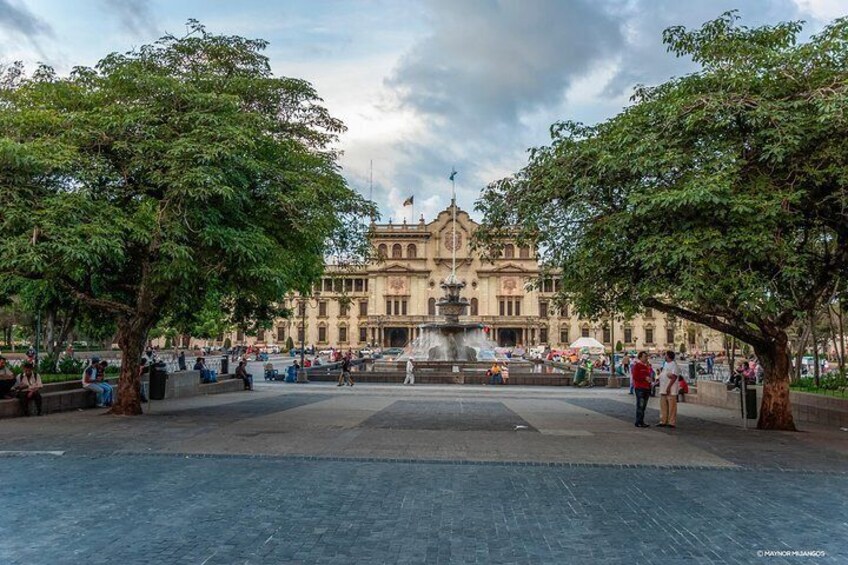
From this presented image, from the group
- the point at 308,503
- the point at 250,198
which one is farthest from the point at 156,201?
Answer: the point at 308,503

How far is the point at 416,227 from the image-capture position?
339 feet

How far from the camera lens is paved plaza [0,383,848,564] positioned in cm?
628

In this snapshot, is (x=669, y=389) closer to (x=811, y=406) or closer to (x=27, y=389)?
(x=811, y=406)

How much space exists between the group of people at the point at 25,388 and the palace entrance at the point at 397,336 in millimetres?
83987

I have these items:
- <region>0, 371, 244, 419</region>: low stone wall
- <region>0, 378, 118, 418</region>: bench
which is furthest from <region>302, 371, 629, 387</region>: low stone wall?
<region>0, 378, 118, 418</region>: bench

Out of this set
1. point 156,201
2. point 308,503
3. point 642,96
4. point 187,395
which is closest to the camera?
point 308,503

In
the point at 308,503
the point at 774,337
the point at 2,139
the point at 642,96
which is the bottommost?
the point at 308,503

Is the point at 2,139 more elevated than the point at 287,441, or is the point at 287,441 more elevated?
the point at 2,139

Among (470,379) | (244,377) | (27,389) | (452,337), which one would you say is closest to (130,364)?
(27,389)

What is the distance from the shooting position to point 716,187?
1086 cm

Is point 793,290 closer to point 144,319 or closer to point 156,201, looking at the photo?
point 156,201

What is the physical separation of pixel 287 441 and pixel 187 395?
12.7m

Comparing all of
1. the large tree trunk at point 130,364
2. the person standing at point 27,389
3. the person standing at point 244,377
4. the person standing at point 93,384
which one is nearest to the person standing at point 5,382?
the person standing at point 27,389

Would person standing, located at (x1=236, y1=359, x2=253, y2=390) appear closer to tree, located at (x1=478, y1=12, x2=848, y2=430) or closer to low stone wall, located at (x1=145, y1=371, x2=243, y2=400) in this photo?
low stone wall, located at (x1=145, y1=371, x2=243, y2=400)
